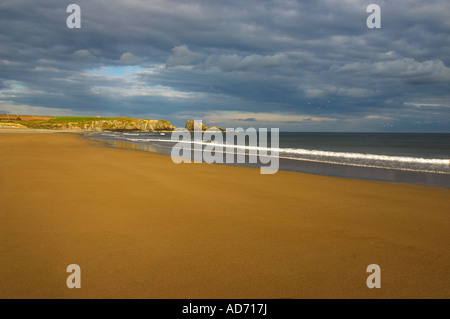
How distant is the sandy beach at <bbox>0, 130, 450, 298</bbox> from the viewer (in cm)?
397

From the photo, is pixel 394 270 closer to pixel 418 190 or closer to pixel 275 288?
pixel 275 288

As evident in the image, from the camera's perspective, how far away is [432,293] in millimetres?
3873

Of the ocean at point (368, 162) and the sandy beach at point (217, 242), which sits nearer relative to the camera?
the sandy beach at point (217, 242)

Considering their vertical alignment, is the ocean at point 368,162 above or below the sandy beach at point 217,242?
above

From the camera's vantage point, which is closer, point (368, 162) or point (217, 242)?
point (217, 242)

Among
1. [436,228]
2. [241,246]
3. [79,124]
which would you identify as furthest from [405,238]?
[79,124]

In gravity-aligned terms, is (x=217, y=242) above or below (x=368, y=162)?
below

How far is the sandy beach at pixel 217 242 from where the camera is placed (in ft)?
13.0

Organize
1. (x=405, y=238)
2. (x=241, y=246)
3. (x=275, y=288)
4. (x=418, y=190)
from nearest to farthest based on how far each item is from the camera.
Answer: (x=275, y=288), (x=241, y=246), (x=405, y=238), (x=418, y=190)

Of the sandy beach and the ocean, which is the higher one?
the ocean

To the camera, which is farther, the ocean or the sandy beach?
the ocean

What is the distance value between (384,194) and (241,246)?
6747mm

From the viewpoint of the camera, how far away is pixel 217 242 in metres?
5.44
